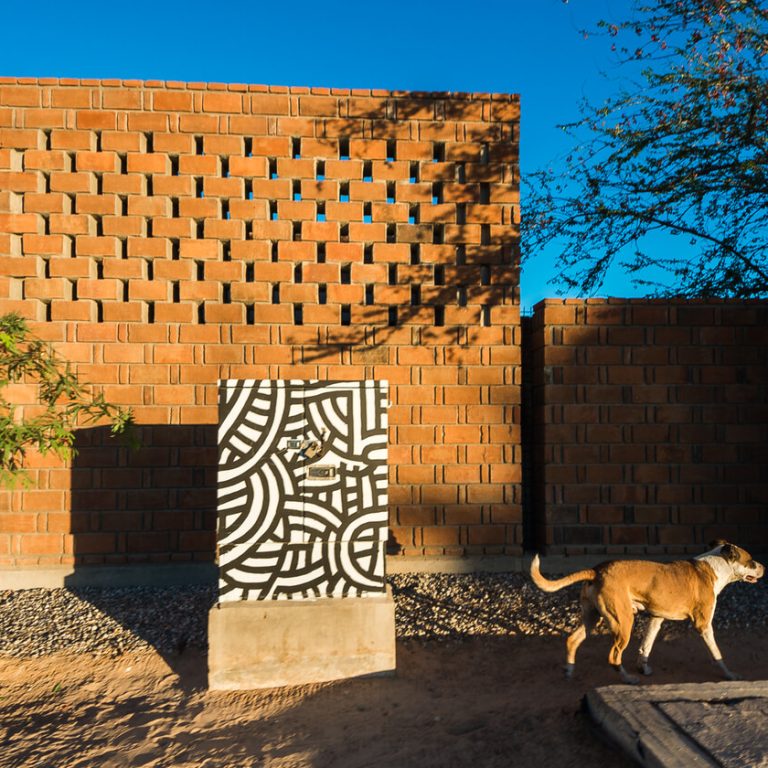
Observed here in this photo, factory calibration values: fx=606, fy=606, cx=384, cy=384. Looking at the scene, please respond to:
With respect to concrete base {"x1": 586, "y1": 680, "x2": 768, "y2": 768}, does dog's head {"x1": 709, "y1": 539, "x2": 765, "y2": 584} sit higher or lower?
higher

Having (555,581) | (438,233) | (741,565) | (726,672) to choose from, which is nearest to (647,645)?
(726,672)

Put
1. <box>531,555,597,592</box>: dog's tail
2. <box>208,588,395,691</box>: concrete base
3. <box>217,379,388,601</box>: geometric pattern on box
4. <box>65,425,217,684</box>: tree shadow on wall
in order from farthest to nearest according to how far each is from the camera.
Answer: <box>65,425,217,684</box>: tree shadow on wall, <box>217,379,388,601</box>: geometric pattern on box, <box>208,588,395,691</box>: concrete base, <box>531,555,597,592</box>: dog's tail

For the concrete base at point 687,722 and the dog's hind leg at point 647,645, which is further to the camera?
the dog's hind leg at point 647,645

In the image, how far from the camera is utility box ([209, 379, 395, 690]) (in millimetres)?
3773

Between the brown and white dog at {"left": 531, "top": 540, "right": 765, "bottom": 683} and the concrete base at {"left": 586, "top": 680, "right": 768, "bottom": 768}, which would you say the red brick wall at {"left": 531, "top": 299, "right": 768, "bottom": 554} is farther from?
the concrete base at {"left": 586, "top": 680, "right": 768, "bottom": 768}

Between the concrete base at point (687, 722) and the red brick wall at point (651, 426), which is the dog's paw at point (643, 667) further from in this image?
the red brick wall at point (651, 426)

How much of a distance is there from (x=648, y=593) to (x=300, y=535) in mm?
2181

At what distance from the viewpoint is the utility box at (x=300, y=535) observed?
3773mm

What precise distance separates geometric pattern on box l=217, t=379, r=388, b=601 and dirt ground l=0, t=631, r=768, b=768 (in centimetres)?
66

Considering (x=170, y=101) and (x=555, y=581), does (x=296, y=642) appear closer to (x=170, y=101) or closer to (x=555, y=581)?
(x=555, y=581)

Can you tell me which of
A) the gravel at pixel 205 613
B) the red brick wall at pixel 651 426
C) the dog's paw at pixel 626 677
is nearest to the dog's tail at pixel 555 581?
the dog's paw at pixel 626 677

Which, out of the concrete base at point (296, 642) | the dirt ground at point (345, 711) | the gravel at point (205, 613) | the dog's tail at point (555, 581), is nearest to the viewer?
the dirt ground at point (345, 711)

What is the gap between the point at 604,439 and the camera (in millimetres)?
5918

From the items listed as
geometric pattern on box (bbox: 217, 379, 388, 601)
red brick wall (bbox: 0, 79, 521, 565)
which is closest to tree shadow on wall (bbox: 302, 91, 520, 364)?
red brick wall (bbox: 0, 79, 521, 565)
